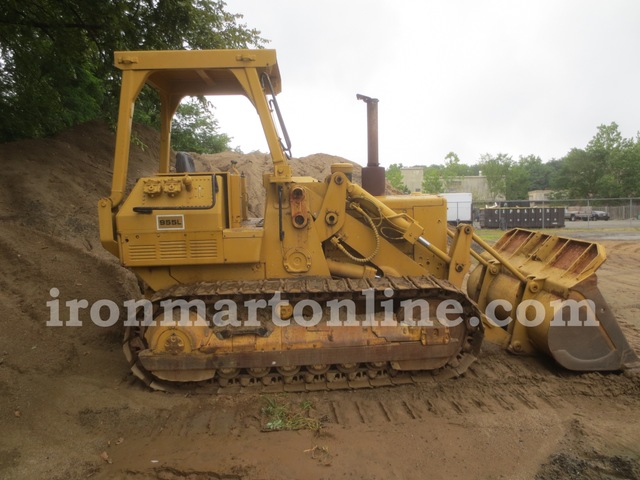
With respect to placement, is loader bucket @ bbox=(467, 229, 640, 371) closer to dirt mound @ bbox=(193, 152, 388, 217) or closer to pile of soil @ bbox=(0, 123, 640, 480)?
pile of soil @ bbox=(0, 123, 640, 480)

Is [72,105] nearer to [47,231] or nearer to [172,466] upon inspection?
[47,231]

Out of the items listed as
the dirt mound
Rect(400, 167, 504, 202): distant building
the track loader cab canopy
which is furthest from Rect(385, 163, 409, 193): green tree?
the track loader cab canopy

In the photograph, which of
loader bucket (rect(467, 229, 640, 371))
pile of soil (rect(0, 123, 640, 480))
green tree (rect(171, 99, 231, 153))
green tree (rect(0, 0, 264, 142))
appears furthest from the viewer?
green tree (rect(171, 99, 231, 153))

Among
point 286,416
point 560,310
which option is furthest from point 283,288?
point 560,310

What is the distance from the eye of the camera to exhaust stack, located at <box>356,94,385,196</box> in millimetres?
5379

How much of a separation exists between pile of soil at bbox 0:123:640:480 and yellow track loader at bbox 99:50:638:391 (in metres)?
0.32

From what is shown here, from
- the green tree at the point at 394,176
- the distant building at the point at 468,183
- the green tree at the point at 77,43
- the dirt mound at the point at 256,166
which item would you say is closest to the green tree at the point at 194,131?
the dirt mound at the point at 256,166

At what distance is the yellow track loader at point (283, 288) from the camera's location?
448 cm

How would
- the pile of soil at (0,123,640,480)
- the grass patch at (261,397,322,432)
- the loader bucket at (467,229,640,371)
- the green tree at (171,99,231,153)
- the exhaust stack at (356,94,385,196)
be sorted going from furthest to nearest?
the green tree at (171,99,231,153)
the exhaust stack at (356,94,385,196)
the loader bucket at (467,229,640,371)
the grass patch at (261,397,322,432)
the pile of soil at (0,123,640,480)

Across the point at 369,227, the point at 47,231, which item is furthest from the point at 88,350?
the point at 369,227

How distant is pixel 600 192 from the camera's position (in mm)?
47156

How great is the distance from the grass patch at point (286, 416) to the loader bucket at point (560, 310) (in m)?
2.47

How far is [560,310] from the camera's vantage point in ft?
15.7

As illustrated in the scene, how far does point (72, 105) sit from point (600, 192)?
51521 millimetres
